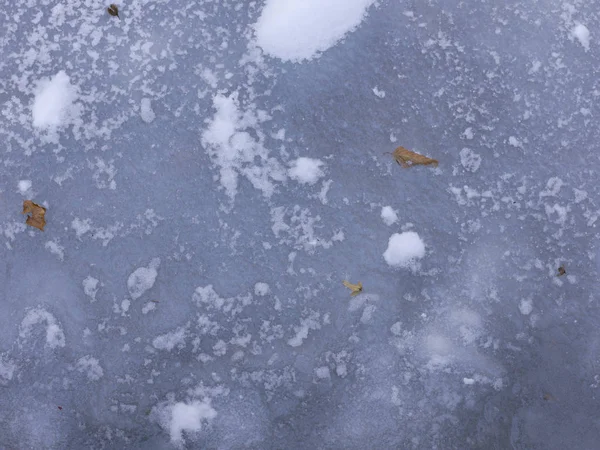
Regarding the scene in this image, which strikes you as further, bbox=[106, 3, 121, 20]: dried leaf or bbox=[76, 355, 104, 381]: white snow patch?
bbox=[106, 3, 121, 20]: dried leaf

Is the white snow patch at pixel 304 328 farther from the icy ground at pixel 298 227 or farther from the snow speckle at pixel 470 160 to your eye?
the snow speckle at pixel 470 160

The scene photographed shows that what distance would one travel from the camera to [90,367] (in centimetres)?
159

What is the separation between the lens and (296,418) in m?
1.58

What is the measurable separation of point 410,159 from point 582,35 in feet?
2.26

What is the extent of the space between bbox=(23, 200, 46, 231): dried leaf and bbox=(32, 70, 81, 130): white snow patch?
0.79 ft

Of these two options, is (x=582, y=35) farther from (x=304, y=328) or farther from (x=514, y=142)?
(x=304, y=328)

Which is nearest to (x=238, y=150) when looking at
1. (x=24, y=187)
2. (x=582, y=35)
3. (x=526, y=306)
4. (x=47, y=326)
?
(x=24, y=187)

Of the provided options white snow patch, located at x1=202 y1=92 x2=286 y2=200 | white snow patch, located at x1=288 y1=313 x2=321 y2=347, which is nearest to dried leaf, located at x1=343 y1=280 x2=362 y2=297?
white snow patch, located at x1=288 y1=313 x2=321 y2=347

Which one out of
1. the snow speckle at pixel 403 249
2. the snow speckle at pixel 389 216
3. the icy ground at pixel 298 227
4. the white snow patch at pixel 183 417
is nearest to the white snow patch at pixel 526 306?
the icy ground at pixel 298 227

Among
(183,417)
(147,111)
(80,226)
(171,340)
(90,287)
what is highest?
(147,111)

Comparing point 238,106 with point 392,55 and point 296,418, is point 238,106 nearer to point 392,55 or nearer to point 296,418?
point 392,55

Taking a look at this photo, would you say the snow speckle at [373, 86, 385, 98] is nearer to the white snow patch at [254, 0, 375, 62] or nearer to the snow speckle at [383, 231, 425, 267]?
the white snow patch at [254, 0, 375, 62]

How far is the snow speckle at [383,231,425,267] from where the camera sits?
5.33ft

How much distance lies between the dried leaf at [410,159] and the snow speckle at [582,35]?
24.1 inches
